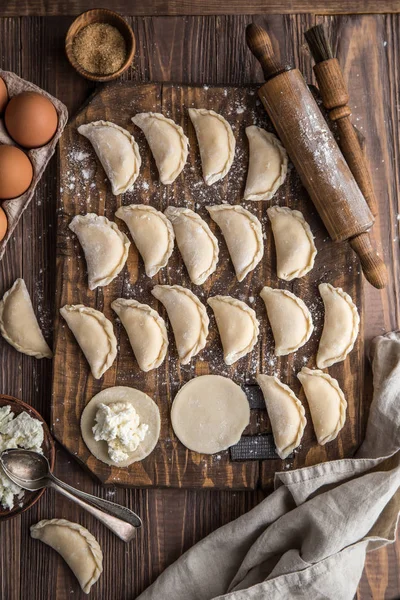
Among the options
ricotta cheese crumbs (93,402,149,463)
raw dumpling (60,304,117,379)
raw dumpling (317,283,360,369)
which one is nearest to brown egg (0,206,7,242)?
raw dumpling (60,304,117,379)

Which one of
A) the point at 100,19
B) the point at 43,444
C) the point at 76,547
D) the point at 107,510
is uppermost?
the point at 100,19

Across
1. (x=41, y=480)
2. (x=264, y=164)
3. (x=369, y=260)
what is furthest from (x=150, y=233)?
(x=41, y=480)

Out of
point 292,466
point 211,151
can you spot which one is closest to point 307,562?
point 292,466

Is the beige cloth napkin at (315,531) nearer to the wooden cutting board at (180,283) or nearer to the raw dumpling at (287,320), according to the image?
the wooden cutting board at (180,283)

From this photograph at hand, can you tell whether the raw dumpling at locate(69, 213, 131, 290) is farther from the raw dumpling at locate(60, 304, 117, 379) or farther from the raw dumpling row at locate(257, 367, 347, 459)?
the raw dumpling row at locate(257, 367, 347, 459)

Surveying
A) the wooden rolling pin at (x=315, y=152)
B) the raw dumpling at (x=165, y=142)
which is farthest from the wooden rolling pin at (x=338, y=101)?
the raw dumpling at (x=165, y=142)

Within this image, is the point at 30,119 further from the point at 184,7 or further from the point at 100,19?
the point at 184,7

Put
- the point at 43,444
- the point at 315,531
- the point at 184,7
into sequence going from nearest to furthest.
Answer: the point at 315,531 < the point at 43,444 < the point at 184,7
